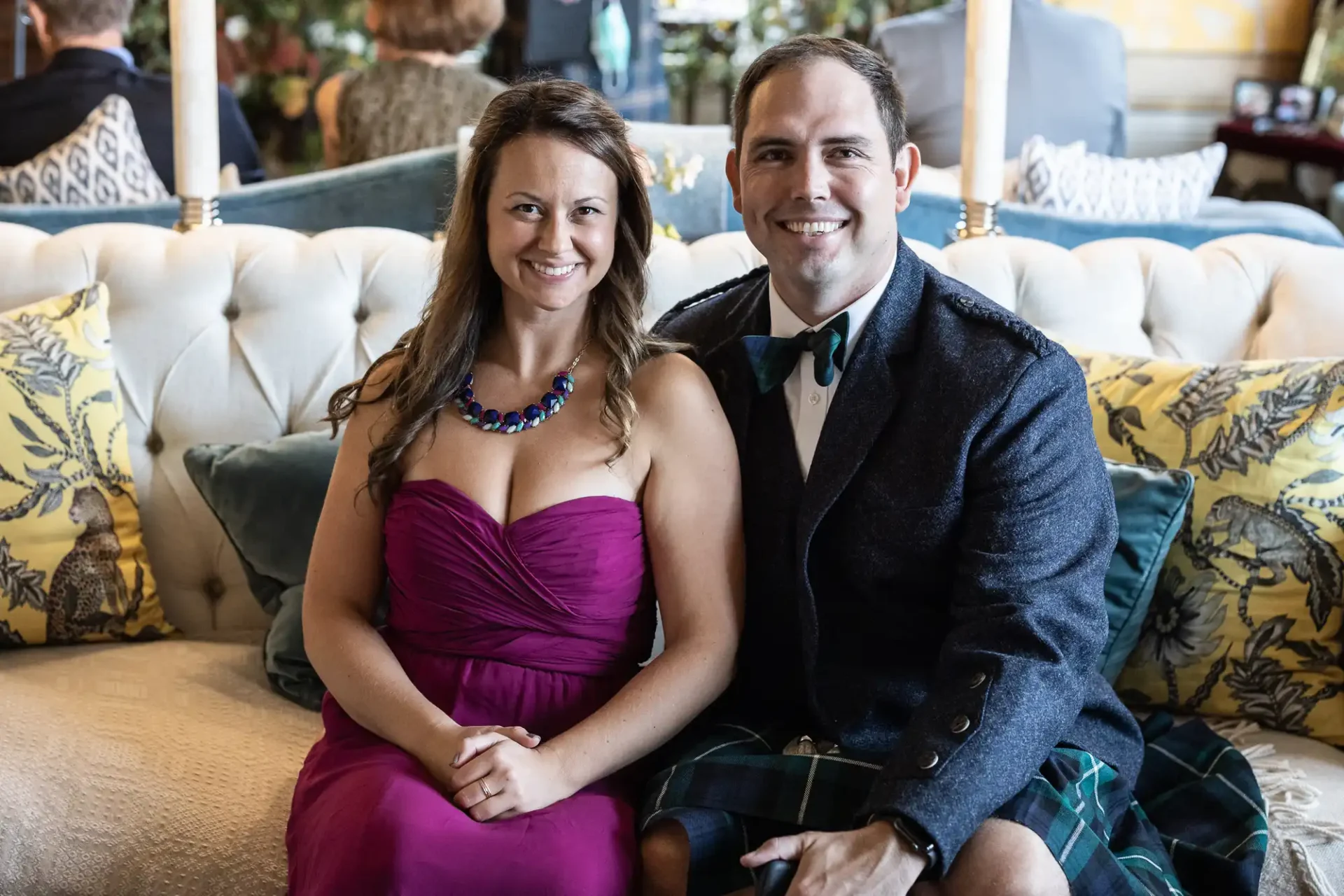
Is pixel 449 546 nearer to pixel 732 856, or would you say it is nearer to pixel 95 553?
pixel 732 856

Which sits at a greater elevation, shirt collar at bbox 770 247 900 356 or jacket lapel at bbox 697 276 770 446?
shirt collar at bbox 770 247 900 356

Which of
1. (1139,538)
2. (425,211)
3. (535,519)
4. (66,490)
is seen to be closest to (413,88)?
(425,211)

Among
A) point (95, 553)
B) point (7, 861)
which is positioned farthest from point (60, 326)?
point (7, 861)

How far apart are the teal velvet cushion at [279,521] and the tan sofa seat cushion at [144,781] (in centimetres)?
5

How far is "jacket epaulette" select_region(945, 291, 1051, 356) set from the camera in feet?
5.04

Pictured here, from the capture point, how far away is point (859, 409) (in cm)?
157

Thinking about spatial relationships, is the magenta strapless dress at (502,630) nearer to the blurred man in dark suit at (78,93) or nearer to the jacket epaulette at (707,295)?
the jacket epaulette at (707,295)

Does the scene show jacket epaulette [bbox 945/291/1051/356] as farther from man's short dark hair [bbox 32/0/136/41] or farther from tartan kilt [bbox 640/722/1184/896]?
man's short dark hair [bbox 32/0/136/41]

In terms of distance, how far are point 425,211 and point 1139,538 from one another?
149 centimetres

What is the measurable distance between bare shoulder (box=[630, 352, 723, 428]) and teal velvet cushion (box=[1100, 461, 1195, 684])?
529 mm

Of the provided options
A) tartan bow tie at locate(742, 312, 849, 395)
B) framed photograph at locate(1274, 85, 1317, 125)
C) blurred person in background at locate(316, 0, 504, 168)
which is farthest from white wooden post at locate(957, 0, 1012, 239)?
framed photograph at locate(1274, 85, 1317, 125)

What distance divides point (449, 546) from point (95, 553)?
0.75 m

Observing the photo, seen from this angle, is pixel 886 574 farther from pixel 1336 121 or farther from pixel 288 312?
pixel 1336 121

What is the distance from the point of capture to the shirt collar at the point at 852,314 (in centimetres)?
163
